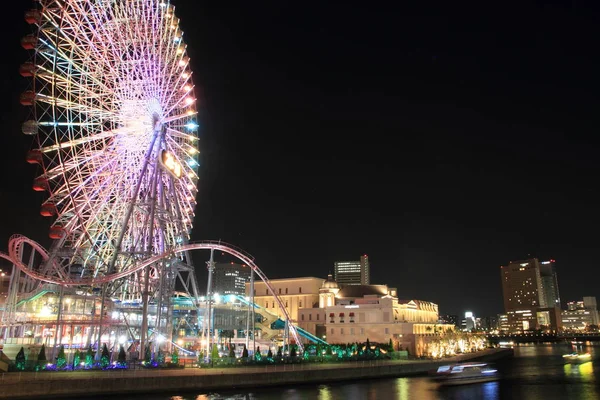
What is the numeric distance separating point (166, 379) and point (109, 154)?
87.5ft

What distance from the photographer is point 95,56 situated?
57156mm

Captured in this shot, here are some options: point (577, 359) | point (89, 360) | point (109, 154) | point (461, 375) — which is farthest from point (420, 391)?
point (577, 359)

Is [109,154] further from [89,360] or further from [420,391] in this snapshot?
[420,391]

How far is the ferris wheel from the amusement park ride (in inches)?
5.4

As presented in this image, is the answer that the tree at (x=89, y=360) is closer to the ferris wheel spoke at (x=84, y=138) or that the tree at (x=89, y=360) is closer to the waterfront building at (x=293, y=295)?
the ferris wheel spoke at (x=84, y=138)

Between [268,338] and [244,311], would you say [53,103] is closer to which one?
[244,311]

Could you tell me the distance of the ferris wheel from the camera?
179ft

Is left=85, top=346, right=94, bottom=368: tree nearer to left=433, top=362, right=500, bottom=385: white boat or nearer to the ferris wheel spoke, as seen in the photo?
the ferris wheel spoke

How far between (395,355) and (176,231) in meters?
42.8

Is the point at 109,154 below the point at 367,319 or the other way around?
the other way around

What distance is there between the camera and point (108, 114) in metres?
58.7

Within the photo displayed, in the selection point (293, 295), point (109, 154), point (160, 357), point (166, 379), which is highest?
point (109, 154)

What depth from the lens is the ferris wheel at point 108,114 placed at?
54.5 metres

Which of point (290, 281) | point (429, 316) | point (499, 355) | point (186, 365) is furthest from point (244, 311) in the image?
point (499, 355)
